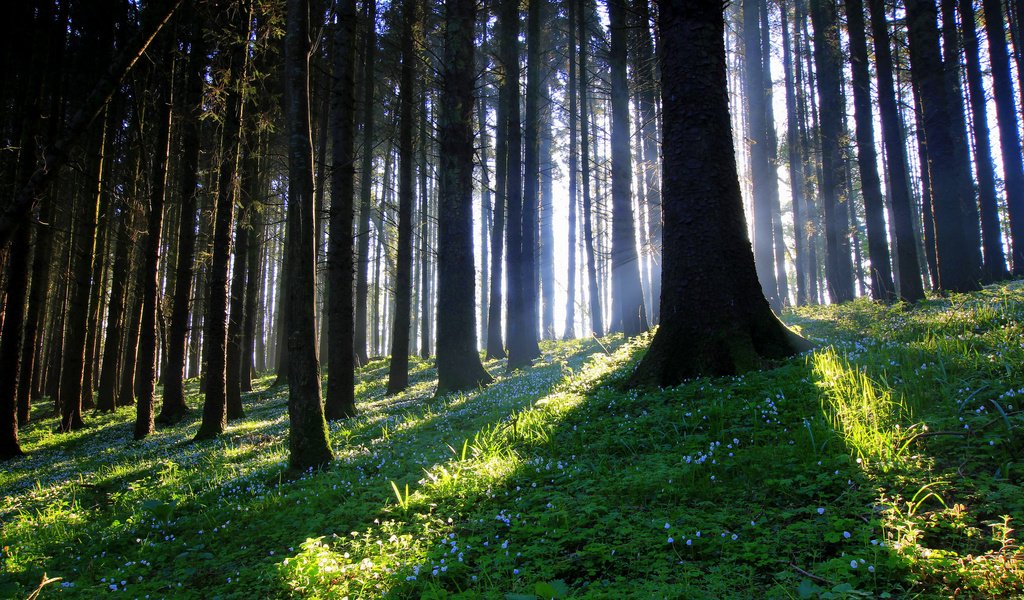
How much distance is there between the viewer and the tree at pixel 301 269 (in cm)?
698

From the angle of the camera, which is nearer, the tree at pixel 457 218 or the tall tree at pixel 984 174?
the tree at pixel 457 218

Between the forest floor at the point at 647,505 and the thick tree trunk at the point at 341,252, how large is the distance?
394 centimetres

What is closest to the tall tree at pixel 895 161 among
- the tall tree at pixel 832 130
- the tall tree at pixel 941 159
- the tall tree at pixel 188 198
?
the tall tree at pixel 941 159

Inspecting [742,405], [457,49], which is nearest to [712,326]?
[742,405]

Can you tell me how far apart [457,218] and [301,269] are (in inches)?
243

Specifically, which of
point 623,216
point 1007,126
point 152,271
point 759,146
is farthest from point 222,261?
point 1007,126

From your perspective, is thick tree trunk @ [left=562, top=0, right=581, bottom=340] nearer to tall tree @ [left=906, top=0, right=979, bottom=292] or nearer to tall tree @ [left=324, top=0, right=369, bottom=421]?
tall tree @ [left=906, top=0, right=979, bottom=292]

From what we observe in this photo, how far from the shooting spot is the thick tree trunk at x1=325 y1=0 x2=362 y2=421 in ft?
37.6

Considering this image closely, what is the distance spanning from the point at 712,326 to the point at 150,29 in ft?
21.1

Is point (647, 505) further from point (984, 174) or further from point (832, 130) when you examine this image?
A: point (832, 130)

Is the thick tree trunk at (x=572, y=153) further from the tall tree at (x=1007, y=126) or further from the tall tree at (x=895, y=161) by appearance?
the tall tree at (x=1007, y=126)

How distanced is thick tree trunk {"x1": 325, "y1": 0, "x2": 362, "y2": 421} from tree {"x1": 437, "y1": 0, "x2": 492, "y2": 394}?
85.5 inches

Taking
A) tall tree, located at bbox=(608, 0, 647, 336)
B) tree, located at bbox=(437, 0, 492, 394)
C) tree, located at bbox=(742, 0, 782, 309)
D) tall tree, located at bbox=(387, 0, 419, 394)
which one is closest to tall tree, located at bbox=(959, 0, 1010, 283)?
tree, located at bbox=(742, 0, 782, 309)

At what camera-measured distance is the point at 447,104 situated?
41.7 feet
